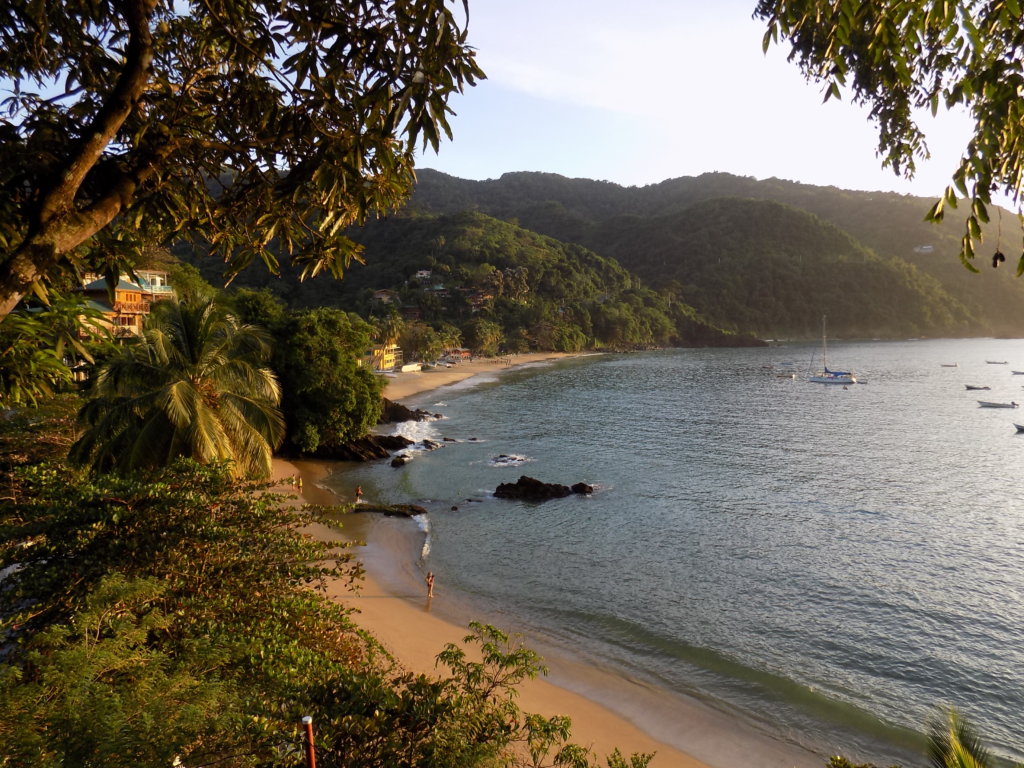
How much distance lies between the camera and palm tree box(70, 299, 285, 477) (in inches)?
444

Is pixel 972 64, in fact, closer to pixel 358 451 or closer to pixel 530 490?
pixel 530 490

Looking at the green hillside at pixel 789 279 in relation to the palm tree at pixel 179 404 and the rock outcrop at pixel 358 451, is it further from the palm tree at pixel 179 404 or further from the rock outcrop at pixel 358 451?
the palm tree at pixel 179 404

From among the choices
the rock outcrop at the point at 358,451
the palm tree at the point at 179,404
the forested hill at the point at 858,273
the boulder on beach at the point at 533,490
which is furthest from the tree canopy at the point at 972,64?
the forested hill at the point at 858,273

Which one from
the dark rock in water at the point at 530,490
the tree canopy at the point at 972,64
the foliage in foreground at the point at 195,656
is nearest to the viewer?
the tree canopy at the point at 972,64

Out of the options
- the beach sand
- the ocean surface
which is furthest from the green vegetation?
the beach sand

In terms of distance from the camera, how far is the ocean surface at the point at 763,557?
Result: 1284cm

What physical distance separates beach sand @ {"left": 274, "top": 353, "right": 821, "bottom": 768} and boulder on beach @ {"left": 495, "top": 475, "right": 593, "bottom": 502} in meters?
9.72

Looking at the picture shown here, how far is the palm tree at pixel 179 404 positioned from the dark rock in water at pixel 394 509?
34.5ft

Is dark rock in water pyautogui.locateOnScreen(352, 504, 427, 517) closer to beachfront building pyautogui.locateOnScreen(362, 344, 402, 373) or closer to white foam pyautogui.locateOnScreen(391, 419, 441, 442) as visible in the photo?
white foam pyautogui.locateOnScreen(391, 419, 441, 442)

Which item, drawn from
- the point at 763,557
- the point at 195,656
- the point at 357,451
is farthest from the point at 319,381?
the point at 195,656

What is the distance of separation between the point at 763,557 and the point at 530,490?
411 inches

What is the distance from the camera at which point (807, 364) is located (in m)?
91.9

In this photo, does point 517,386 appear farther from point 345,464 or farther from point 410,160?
point 410,160

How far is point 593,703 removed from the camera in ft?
40.0
